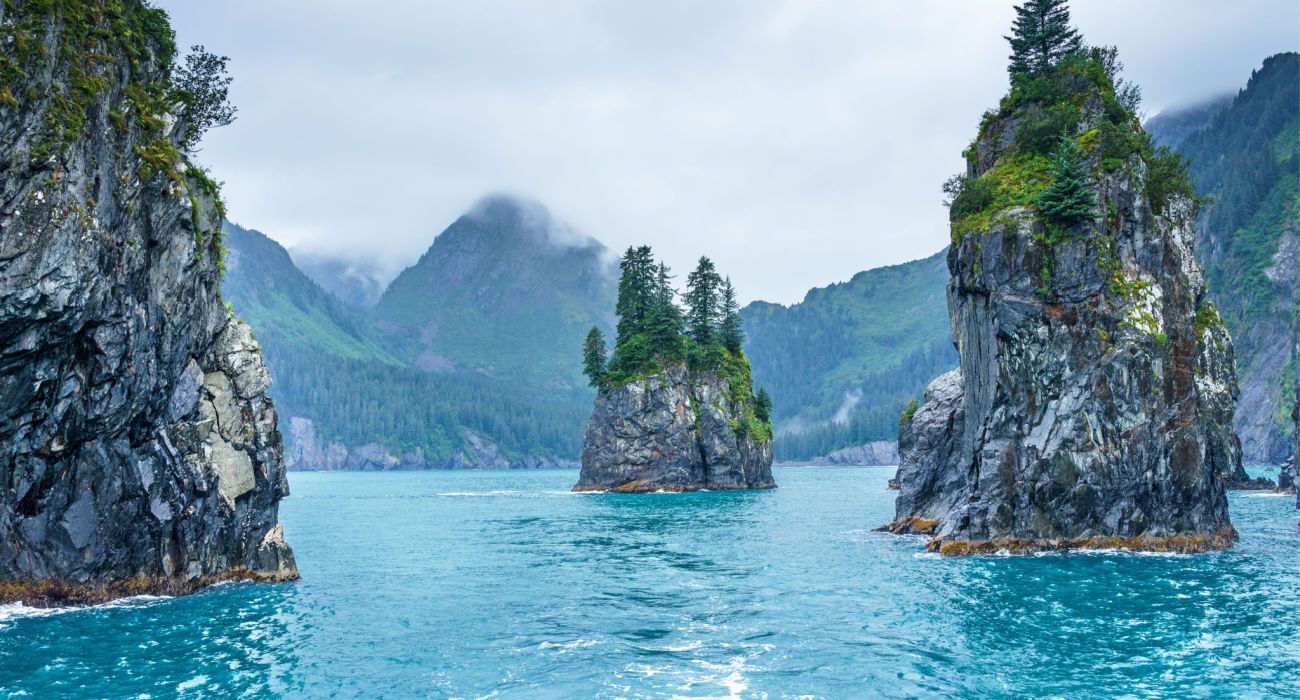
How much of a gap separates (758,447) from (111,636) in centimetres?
11531

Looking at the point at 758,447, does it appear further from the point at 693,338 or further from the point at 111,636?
the point at 111,636

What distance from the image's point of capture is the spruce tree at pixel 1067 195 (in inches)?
1932

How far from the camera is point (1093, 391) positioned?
47.7m

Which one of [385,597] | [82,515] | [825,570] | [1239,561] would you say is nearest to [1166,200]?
[1239,561]

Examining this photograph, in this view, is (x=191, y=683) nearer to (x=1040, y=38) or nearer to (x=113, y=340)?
(x=113, y=340)

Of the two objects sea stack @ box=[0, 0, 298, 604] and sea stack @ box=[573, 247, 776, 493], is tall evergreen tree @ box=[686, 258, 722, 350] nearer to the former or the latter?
sea stack @ box=[573, 247, 776, 493]

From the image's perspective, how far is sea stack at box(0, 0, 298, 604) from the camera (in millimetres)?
28530

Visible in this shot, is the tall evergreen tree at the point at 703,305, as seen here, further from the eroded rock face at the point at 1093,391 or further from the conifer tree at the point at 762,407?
the eroded rock face at the point at 1093,391

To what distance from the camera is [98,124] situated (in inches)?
1243

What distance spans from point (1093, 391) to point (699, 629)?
3038 cm

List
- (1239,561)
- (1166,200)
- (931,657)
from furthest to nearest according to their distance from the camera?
(1166,200), (1239,561), (931,657)

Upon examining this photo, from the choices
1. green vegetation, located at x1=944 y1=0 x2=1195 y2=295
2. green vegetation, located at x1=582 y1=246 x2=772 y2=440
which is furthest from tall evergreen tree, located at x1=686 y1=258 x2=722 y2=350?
green vegetation, located at x1=944 y1=0 x2=1195 y2=295

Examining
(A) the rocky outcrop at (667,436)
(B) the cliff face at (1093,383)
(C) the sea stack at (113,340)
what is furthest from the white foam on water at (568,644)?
(A) the rocky outcrop at (667,436)

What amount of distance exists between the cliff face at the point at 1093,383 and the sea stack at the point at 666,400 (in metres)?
72.1
